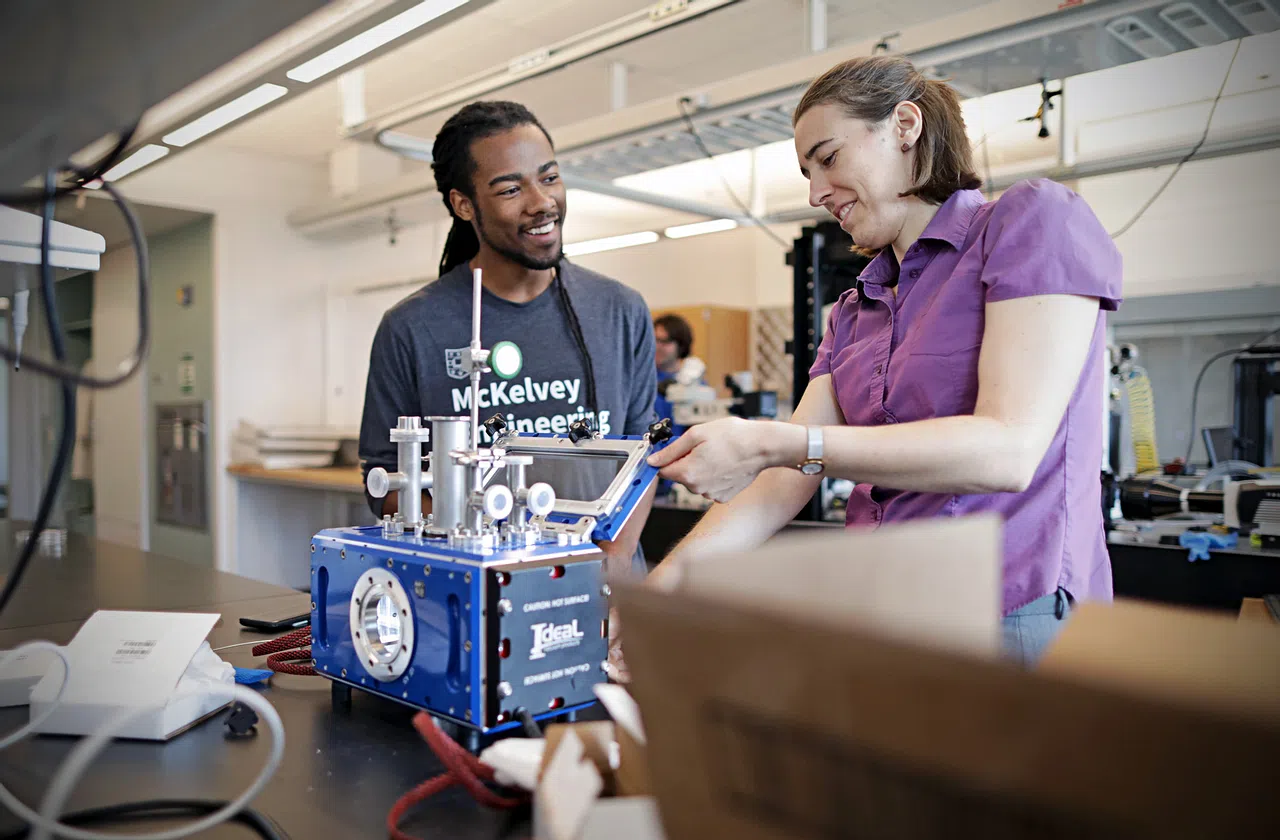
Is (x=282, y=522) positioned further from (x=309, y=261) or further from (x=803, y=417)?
(x=803, y=417)

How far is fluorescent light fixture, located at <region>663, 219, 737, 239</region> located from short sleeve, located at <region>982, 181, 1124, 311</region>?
12.2ft

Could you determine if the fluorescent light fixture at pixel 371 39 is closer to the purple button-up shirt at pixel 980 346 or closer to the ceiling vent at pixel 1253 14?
the purple button-up shirt at pixel 980 346

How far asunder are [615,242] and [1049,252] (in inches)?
173

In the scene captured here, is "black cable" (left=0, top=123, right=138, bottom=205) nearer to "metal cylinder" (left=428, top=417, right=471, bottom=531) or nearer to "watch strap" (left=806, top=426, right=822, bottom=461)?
"metal cylinder" (left=428, top=417, right=471, bottom=531)

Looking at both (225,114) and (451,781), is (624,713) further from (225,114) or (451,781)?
(225,114)

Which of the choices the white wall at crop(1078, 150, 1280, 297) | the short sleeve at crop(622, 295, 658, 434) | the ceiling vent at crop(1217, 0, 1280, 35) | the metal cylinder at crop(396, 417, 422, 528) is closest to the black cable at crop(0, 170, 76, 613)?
the metal cylinder at crop(396, 417, 422, 528)

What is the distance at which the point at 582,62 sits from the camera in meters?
4.07

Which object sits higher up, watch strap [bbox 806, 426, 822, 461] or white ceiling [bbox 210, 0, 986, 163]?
white ceiling [bbox 210, 0, 986, 163]

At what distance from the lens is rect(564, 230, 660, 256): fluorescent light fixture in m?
4.88

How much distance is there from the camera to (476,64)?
455cm

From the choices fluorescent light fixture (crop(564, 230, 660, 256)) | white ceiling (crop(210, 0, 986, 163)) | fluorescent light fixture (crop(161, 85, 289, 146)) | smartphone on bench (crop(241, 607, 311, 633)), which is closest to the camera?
smartphone on bench (crop(241, 607, 311, 633))

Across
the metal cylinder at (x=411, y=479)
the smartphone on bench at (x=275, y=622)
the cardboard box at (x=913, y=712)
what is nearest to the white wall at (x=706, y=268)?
the smartphone on bench at (x=275, y=622)

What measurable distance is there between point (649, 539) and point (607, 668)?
284 cm

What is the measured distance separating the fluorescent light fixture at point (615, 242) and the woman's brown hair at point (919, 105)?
375cm
